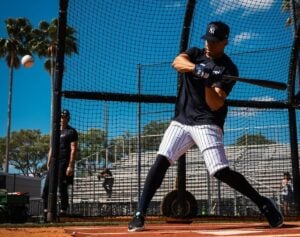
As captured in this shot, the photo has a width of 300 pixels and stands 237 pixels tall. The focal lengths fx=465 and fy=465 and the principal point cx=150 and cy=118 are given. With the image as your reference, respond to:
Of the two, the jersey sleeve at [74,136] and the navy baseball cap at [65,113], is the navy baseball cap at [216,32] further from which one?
the jersey sleeve at [74,136]

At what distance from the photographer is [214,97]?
4195mm

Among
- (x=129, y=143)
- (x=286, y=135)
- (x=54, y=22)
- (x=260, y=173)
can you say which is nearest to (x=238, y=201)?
(x=260, y=173)

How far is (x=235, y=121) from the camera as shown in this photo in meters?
7.88

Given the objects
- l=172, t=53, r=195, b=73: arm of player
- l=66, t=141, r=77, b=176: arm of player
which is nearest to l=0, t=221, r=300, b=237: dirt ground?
l=172, t=53, r=195, b=73: arm of player

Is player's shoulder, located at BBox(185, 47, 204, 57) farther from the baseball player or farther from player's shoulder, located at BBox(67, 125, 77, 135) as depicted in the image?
player's shoulder, located at BBox(67, 125, 77, 135)

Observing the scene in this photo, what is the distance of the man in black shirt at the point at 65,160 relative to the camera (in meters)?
6.98

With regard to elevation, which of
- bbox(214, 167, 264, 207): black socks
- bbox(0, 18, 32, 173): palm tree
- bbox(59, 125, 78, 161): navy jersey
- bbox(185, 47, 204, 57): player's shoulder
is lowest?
bbox(214, 167, 264, 207): black socks

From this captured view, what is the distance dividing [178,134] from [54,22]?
33.6m

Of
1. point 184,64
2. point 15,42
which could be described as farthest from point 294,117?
point 15,42

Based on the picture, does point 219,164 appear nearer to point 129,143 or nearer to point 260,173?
point 129,143

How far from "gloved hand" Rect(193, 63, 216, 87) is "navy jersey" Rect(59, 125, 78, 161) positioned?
12.1 feet

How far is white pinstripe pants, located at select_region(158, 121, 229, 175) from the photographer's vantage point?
4.16m

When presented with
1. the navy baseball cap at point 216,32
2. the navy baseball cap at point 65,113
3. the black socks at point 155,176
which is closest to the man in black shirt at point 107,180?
the navy baseball cap at point 65,113

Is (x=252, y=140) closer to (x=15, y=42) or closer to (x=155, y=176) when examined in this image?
(x=155, y=176)
